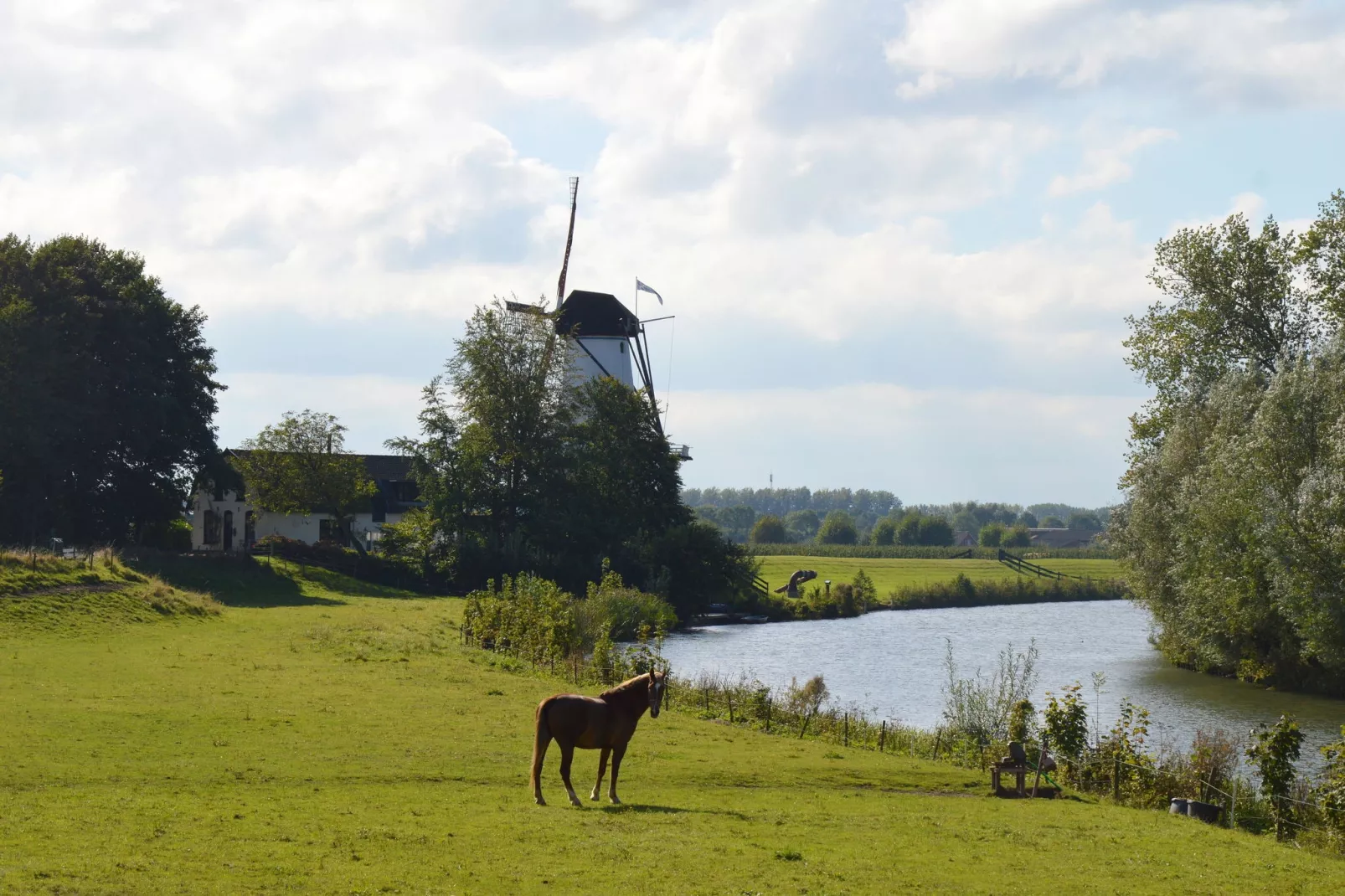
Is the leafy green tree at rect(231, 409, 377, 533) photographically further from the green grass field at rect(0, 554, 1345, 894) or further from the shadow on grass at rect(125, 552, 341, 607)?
the green grass field at rect(0, 554, 1345, 894)

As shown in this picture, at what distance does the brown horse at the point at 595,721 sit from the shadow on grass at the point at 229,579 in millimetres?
40718

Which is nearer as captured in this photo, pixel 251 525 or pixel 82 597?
pixel 82 597

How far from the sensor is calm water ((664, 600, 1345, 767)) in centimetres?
3741

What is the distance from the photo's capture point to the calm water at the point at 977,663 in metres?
37.4

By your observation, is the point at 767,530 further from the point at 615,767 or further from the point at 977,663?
the point at 615,767

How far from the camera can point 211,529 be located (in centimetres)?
8138

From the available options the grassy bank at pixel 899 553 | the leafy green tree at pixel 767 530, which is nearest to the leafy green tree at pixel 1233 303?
the grassy bank at pixel 899 553

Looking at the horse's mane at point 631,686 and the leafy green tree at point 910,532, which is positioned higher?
the leafy green tree at point 910,532

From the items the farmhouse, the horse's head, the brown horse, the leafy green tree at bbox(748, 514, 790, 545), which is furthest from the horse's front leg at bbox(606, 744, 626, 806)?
the leafy green tree at bbox(748, 514, 790, 545)

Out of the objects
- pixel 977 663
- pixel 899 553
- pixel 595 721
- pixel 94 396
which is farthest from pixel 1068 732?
pixel 899 553

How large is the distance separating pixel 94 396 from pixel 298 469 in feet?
69.8

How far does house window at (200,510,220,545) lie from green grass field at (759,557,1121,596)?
38814 millimetres

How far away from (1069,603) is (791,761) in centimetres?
7725

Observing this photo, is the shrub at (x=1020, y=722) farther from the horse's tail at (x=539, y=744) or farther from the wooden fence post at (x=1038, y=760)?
the horse's tail at (x=539, y=744)
